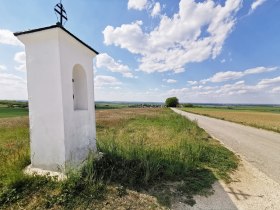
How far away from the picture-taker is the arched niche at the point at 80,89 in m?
5.27

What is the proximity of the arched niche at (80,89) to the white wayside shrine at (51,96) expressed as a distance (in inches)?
28.4

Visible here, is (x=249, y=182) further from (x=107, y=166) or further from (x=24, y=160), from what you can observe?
(x=24, y=160)

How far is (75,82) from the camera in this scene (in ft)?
17.7

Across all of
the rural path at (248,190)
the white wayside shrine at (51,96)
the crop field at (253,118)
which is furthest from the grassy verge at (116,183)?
the crop field at (253,118)

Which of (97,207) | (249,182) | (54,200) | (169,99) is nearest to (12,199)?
(54,200)

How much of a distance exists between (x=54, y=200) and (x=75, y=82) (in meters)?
3.10

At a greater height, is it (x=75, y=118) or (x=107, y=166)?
(x=75, y=118)

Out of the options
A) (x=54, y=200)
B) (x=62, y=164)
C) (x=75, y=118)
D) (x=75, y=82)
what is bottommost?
(x=54, y=200)

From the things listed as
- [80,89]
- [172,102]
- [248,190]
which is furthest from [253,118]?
[172,102]

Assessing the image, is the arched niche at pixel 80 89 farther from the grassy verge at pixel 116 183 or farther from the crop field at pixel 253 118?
the crop field at pixel 253 118

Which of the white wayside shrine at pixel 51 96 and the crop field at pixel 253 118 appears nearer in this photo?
the white wayside shrine at pixel 51 96

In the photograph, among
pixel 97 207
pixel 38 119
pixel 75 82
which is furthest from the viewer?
pixel 75 82

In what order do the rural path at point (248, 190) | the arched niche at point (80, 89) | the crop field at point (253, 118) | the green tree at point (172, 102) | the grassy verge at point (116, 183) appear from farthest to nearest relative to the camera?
the green tree at point (172, 102), the crop field at point (253, 118), the arched niche at point (80, 89), the rural path at point (248, 190), the grassy verge at point (116, 183)

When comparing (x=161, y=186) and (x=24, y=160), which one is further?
(x=24, y=160)
